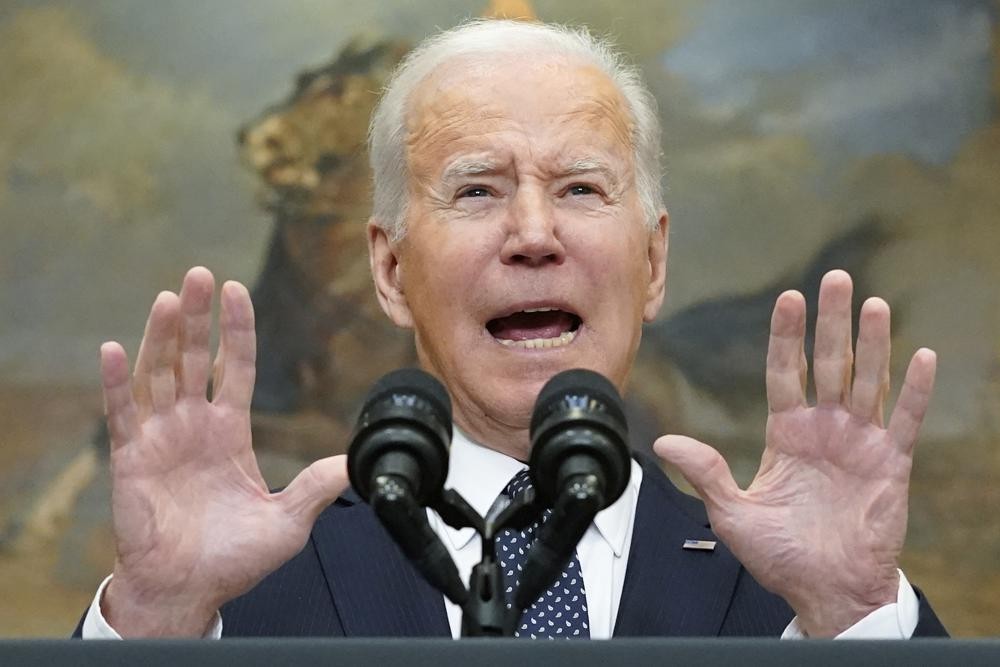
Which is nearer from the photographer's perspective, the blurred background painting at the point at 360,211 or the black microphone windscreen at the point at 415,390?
the black microphone windscreen at the point at 415,390

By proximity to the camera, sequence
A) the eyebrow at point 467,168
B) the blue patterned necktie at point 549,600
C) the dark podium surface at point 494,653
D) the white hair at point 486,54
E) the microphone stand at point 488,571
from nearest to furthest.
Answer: the dark podium surface at point 494,653, the microphone stand at point 488,571, the blue patterned necktie at point 549,600, the eyebrow at point 467,168, the white hair at point 486,54

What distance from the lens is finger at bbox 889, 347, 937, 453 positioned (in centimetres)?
209

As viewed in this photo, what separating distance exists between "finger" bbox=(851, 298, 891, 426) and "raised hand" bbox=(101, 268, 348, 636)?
2.46 feet

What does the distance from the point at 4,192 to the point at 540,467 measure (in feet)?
17.6

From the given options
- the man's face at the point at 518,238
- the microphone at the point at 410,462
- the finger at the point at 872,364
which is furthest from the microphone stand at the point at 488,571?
the man's face at the point at 518,238

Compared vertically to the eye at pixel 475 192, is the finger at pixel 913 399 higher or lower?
lower

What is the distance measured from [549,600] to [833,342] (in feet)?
2.19

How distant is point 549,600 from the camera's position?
8.12ft

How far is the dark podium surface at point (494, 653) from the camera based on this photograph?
1425 mm

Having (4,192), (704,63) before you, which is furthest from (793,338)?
(4,192)

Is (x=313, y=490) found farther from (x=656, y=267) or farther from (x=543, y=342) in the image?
(x=656, y=267)

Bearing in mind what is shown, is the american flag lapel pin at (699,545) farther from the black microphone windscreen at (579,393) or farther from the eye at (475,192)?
the black microphone windscreen at (579,393)

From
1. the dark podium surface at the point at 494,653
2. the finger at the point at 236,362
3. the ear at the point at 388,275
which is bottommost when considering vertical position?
the dark podium surface at the point at 494,653

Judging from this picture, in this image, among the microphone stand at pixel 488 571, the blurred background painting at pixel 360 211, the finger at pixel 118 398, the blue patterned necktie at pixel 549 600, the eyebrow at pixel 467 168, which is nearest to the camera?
the microphone stand at pixel 488 571
